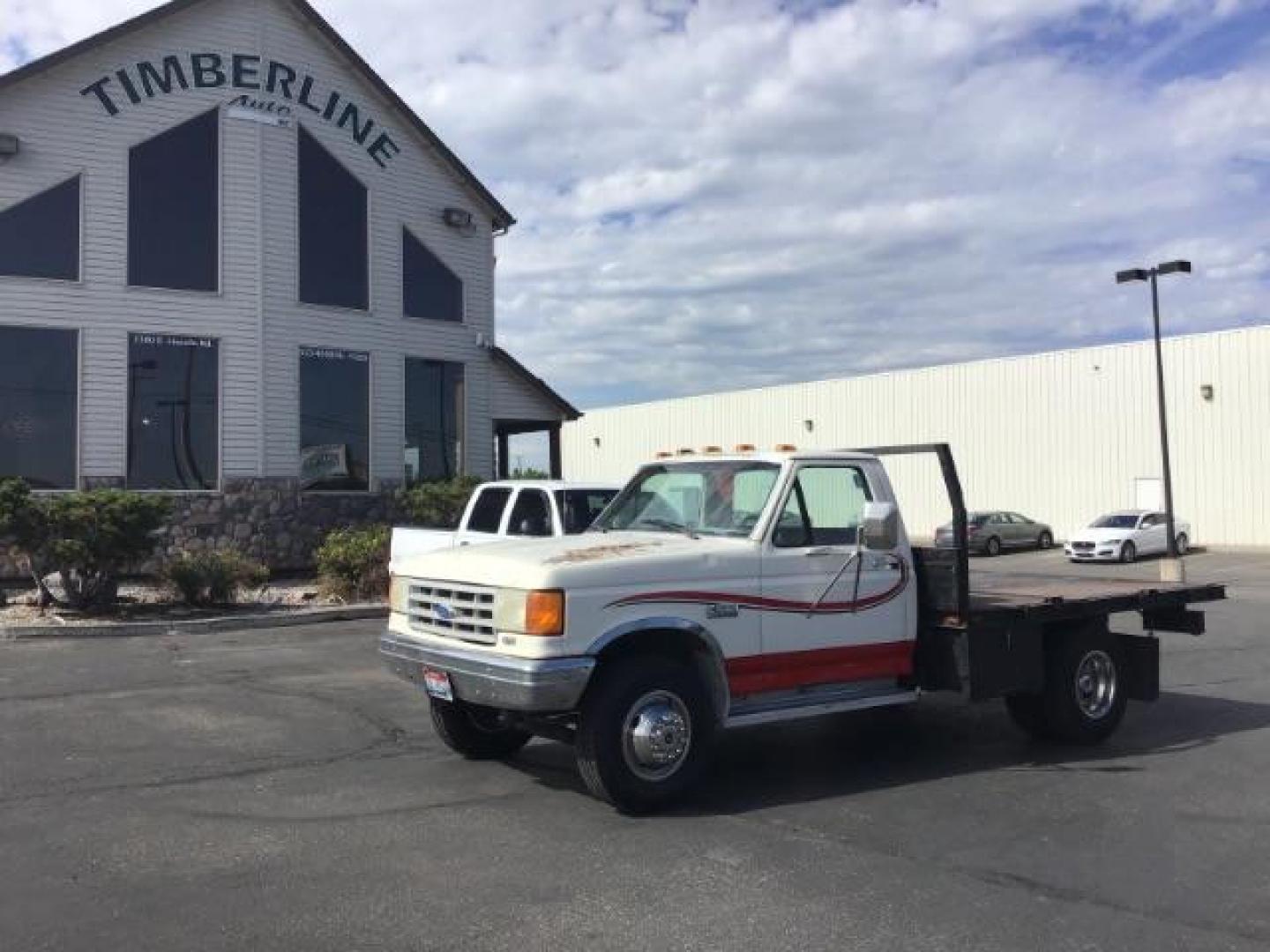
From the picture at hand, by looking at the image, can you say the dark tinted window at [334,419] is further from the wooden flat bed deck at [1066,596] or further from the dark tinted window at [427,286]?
the wooden flat bed deck at [1066,596]

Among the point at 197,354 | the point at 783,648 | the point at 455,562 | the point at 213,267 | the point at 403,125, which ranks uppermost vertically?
the point at 403,125

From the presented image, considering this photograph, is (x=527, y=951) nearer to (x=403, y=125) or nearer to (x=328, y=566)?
(x=328, y=566)

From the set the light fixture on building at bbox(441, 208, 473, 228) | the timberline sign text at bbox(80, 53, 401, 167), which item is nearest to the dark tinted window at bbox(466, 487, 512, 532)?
the timberline sign text at bbox(80, 53, 401, 167)

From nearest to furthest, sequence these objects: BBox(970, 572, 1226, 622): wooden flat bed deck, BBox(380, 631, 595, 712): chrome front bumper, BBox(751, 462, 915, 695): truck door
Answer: BBox(380, 631, 595, 712): chrome front bumper → BBox(751, 462, 915, 695): truck door → BBox(970, 572, 1226, 622): wooden flat bed deck

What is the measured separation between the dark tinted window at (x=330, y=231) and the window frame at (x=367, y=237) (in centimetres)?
5

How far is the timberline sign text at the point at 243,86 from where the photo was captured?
1917 cm

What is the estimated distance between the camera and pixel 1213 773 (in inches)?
286

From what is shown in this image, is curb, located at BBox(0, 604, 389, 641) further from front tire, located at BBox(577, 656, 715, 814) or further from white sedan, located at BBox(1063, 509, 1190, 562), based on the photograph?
white sedan, located at BBox(1063, 509, 1190, 562)

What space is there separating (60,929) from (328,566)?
1272 centimetres

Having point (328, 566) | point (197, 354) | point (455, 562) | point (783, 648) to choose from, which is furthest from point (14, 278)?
point (783, 648)

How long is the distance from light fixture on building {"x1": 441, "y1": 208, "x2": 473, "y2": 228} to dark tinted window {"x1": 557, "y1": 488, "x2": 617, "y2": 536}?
11305 millimetres

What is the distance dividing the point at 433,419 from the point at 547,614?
54.5 ft

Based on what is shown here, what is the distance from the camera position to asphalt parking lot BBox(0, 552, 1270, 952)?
186 inches

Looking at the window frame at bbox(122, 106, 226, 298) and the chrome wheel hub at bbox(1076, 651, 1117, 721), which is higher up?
the window frame at bbox(122, 106, 226, 298)
